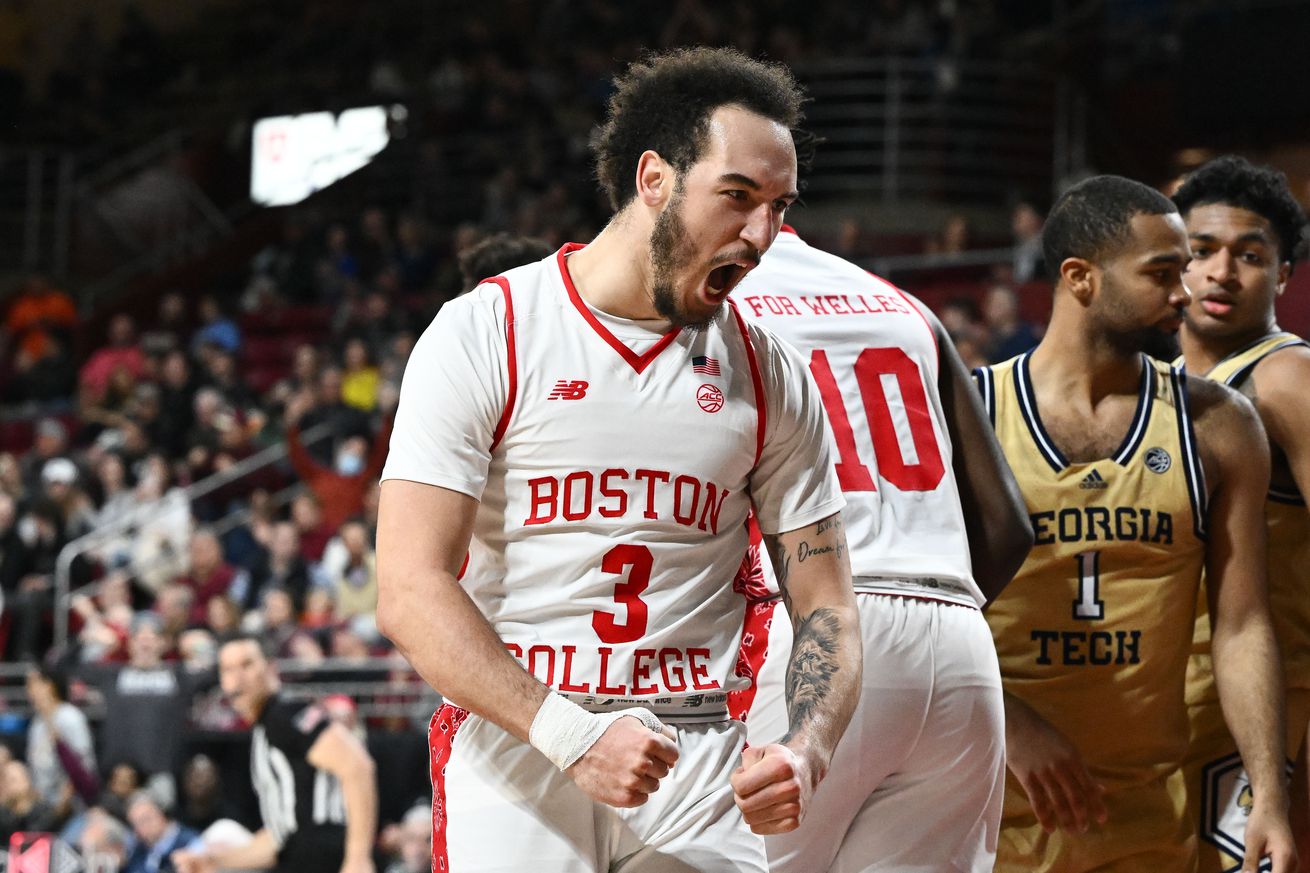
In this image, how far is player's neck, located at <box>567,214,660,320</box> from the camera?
301 cm

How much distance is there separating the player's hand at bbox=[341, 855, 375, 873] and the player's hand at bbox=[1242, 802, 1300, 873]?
427 centimetres

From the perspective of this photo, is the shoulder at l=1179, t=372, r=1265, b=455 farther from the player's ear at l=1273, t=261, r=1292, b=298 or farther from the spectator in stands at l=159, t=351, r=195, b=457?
the spectator in stands at l=159, t=351, r=195, b=457

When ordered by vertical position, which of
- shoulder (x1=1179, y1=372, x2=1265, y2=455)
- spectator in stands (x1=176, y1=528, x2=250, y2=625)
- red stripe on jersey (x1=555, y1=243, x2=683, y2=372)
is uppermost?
red stripe on jersey (x1=555, y1=243, x2=683, y2=372)

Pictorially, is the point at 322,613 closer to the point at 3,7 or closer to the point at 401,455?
the point at 401,455

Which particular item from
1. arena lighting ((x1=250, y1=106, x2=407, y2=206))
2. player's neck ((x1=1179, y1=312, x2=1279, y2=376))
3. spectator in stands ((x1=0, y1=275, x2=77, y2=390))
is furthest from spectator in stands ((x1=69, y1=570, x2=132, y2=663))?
player's neck ((x1=1179, y1=312, x2=1279, y2=376))

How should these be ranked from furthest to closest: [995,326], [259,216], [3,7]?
[3,7] < [259,216] < [995,326]

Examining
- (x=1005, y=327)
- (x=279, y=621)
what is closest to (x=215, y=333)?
(x=279, y=621)

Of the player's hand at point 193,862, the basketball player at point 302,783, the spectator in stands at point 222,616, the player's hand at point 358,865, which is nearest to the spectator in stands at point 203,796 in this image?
the player's hand at point 193,862

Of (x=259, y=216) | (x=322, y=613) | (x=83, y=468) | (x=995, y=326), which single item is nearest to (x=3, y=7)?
(x=259, y=216)

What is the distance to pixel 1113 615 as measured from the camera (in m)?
4.05

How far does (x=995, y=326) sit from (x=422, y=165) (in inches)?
353

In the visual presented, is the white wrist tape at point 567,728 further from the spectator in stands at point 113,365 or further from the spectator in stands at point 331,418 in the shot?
the spectator in stands at point 113,365

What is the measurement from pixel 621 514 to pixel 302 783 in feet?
16.9

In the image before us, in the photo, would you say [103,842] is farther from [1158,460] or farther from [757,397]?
[757,397]
